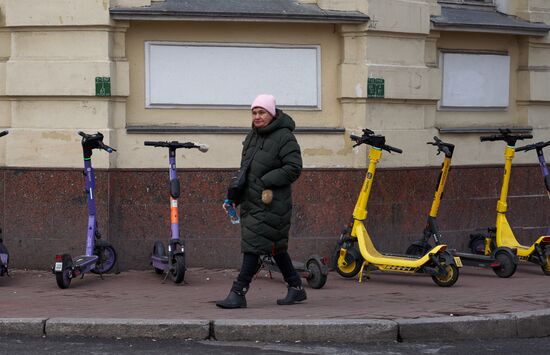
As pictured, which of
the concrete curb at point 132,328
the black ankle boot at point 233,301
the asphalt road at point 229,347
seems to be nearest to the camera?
the asphalt road at point 229,347

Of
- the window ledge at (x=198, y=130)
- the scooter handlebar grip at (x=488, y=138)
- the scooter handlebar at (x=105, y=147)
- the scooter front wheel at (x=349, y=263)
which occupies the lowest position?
the scooter front wheel at (x=349, y=263)

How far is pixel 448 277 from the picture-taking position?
1171 centimetres

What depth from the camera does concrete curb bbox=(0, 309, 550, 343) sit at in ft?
30.2

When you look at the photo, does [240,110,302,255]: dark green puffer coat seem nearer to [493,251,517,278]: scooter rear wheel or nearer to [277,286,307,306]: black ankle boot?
[277,286,307,306]: black ankle boot

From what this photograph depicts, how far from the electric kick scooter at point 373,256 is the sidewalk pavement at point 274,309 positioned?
0.15 metres

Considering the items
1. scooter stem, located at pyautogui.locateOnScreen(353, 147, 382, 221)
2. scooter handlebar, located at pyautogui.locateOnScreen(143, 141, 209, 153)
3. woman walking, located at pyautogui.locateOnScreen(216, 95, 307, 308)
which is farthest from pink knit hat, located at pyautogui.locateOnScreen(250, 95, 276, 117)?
scooter stem, located at pyautogui.locateOnScreen(353, 147, 382, 221)

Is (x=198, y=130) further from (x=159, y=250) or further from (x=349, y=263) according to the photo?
(x=349, y=263)

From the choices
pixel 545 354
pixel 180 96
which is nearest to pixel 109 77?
pixel 180 96

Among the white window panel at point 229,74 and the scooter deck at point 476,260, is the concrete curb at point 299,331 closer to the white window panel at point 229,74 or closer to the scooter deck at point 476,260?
the scooter deck at point 476,260

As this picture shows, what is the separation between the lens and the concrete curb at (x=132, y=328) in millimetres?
9203

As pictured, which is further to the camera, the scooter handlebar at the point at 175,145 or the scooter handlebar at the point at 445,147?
the scooter handlebar at the point at 445,147

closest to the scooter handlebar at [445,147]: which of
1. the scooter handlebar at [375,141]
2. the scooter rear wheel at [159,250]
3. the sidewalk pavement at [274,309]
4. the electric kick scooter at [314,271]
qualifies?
the scooter handlebar at [375,141]

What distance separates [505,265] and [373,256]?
1.53 m

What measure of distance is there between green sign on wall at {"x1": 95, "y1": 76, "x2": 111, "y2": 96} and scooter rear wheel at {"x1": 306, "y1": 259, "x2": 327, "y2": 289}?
2.71 metres
